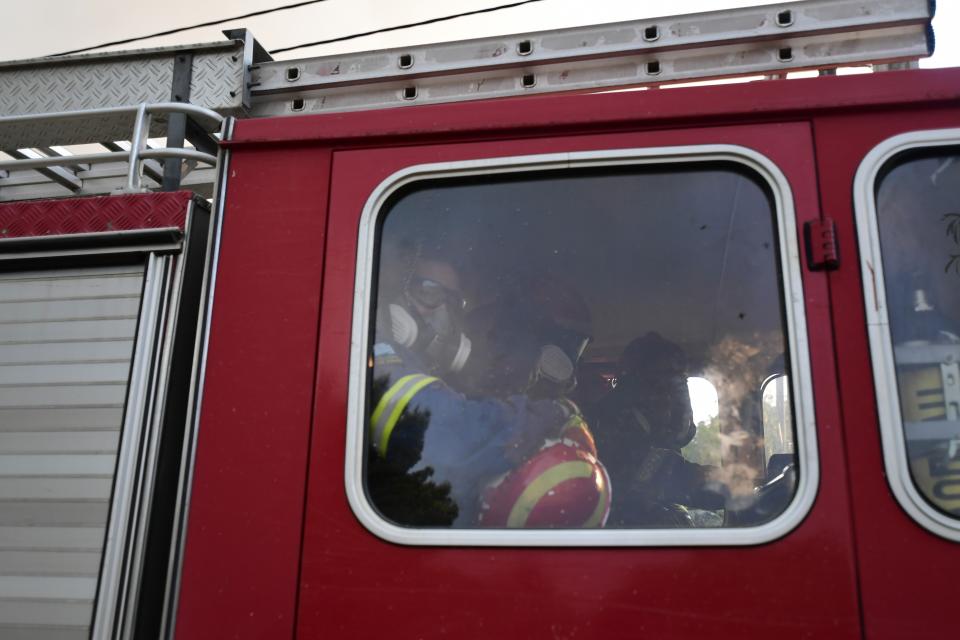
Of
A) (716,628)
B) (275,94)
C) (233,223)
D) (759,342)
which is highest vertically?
(275,94)

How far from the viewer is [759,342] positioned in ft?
5.43

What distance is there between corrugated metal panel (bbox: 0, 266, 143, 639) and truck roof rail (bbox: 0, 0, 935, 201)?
17.5 inches

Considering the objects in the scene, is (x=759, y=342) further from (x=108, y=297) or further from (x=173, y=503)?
(x=108, y=297)

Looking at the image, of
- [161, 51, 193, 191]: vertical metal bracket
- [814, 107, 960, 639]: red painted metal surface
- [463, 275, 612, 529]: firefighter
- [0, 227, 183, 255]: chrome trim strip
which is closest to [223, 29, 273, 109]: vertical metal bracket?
[161, 51, 193, 191]: vertical metal bracket

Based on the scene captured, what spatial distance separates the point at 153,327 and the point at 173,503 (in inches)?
17.1

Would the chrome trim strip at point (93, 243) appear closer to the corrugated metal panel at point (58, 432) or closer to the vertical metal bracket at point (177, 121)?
the corrugated metal panel at point (58, 432)

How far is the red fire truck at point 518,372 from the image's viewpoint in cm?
147

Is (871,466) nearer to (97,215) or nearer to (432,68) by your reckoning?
(432,68)

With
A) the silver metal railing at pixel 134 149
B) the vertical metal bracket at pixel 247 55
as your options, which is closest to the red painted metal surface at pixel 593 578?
the silver metal railing at pixel 134 149

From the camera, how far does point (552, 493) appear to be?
1641 millimetres

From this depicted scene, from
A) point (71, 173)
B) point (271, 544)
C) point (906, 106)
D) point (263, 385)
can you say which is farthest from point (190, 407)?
point (71, 173)

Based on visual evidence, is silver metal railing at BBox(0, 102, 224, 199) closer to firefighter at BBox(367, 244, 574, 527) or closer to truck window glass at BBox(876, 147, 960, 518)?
firefighter at BBox(367, 244, 574, 527)

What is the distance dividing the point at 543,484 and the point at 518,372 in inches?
10.5

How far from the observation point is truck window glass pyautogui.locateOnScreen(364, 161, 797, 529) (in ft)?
5.41
